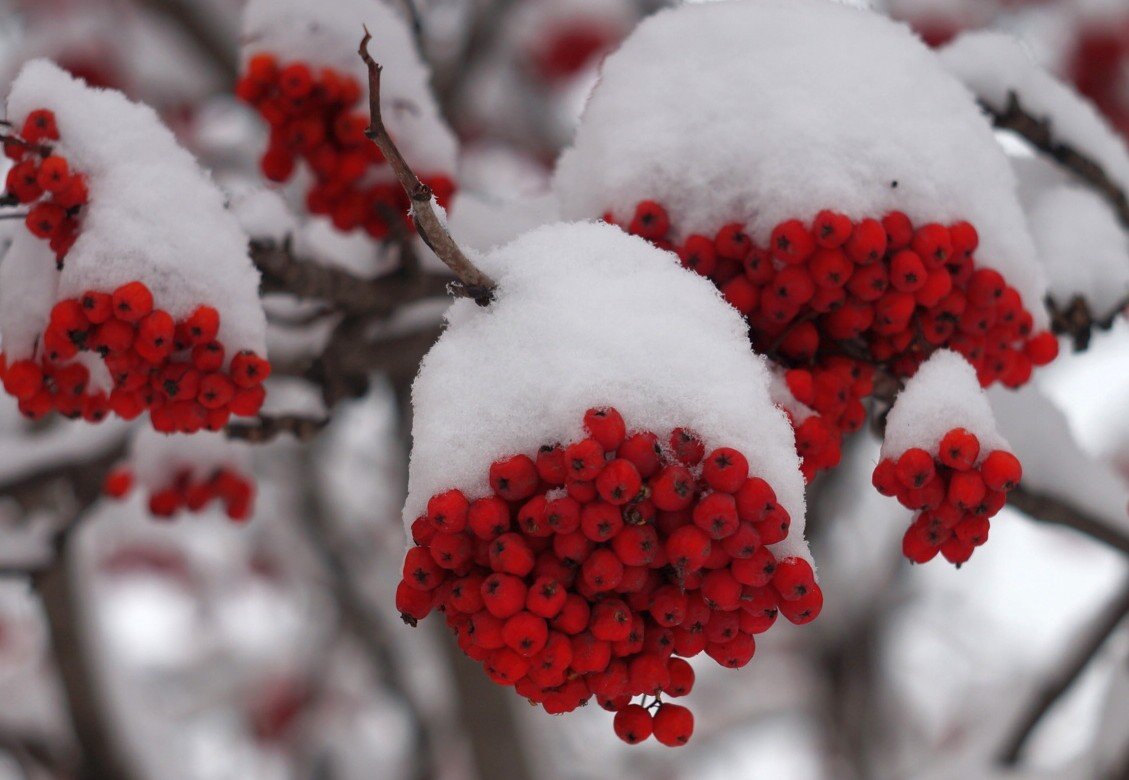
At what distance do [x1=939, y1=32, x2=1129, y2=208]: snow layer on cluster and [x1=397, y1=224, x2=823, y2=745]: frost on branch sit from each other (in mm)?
1483

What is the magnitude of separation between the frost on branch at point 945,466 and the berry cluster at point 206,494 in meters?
1.83

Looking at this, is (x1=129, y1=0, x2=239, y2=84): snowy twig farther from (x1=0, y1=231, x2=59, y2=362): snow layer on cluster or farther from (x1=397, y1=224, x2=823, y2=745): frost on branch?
(x1=397, y1=224, x2=823, y2=745): frost on branch

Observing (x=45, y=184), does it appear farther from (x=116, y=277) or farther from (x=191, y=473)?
(x=191, y=473)

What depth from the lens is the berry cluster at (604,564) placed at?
1185mm

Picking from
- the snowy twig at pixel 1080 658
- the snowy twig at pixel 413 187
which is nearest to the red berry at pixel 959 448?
the snowy twig at pixel 413 187

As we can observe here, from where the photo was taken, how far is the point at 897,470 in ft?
4.57

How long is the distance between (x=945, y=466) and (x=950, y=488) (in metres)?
0.04

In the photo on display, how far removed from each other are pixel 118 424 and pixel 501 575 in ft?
7.74

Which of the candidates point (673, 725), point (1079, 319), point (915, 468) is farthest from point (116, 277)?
point (1079, 319)

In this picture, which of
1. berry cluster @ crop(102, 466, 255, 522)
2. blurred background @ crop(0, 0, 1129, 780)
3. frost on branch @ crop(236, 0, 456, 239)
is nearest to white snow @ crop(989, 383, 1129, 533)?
blurred background @ crop(0, 0, 1129, 780)

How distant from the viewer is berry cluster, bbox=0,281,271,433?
1.52 meters

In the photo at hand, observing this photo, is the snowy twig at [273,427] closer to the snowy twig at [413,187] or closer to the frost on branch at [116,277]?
the frost on branch at [116,277]

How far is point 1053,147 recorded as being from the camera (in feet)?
8.18

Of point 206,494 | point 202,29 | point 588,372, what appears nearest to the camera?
point 588,372
